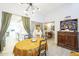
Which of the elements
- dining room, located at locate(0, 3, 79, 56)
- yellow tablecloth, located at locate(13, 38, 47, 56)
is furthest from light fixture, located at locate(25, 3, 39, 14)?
yellow tablecloth, located at locate(13, 38, 47, 56)

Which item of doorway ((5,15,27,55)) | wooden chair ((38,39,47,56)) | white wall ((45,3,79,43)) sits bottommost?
wooden chair ((38,39,47,56))

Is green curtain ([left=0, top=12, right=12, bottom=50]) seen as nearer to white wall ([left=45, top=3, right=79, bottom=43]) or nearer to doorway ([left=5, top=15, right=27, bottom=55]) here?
doorway ([left=5, top=15, right=27, bottom=55])

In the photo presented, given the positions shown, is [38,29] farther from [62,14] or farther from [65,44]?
[65,44]

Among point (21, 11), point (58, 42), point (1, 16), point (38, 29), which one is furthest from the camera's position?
point (58, 42)

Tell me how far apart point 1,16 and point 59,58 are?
1.03 m

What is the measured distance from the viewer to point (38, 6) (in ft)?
4.36

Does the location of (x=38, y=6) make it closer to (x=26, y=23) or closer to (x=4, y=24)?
(x=26, y=23)

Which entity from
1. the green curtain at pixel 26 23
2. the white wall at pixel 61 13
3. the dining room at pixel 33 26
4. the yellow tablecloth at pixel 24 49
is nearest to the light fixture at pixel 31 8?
the dining room at pixel 33 26

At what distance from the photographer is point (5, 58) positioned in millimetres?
1198

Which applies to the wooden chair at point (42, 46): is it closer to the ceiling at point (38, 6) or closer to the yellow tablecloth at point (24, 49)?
the yellow tablecloth at point (24, 49)

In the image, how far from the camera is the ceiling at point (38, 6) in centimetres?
122

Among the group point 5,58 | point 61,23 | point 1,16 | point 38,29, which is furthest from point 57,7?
point 5,58

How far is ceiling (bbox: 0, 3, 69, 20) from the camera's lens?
122cm

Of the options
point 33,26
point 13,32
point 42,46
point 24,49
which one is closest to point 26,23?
point 33,26
